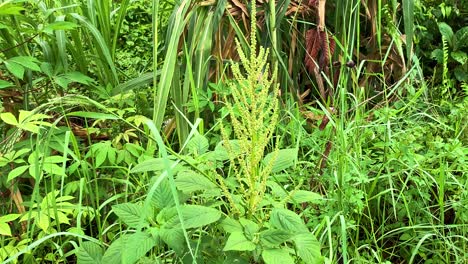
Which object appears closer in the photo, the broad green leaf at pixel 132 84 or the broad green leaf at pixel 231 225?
the broad green leaf at pixel 231 225

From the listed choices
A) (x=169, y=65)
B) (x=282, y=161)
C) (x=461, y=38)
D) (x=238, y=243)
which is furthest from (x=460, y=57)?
(x=238, y=243)

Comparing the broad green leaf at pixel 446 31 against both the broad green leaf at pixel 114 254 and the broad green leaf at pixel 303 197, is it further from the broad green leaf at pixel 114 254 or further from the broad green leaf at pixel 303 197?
the broad green leaf at pixel 114 254

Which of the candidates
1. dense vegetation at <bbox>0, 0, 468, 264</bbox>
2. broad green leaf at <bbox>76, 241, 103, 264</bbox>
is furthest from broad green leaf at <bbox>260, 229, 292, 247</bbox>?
broad green leaf at <bbox>76, 241, 103, 264</bbox>

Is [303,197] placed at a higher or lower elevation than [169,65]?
lower

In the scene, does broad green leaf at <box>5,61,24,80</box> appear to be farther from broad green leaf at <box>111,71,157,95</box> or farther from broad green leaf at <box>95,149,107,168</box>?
broad green leaf at <box>111,71,157,95</box>

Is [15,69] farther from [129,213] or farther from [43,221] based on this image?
[129,213]

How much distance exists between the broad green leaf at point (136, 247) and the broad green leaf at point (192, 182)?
0.11 meters

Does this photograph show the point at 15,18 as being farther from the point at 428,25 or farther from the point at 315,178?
the point at 428,25

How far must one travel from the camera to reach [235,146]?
1.16 metres

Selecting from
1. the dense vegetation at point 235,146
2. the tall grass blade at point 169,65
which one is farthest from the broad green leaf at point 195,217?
the tall grass blade at point 169,65

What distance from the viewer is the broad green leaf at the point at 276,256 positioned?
3.22ft

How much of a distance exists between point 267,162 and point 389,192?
23.3 inches

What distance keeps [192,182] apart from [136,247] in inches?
6.3

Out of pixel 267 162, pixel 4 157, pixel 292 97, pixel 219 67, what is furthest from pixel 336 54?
pixel 4 157
